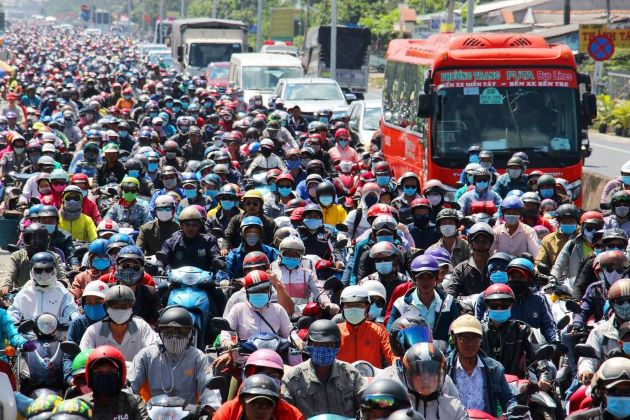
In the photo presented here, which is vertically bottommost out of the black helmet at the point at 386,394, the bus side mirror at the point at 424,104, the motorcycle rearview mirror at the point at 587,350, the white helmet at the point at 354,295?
the motorcycle rearview mirror at the point at 587,350

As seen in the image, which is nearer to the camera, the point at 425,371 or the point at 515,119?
the point at 425,371

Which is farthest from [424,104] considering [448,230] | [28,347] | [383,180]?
[28,347]

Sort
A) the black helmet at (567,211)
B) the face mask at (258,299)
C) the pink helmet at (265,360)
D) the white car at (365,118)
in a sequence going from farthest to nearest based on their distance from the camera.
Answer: the white car at (365,118) < the black helmet at (567,211) < the face mask at (258,299) < the pink helmet at (265,360)

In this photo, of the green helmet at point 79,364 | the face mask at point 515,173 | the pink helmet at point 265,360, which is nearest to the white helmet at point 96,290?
the green helmet at point 79,364

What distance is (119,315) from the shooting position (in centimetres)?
1015

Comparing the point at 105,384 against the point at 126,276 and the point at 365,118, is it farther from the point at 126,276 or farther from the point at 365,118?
the point at 365,118

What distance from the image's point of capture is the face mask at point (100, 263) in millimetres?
12672

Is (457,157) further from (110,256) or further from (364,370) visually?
(364,370)

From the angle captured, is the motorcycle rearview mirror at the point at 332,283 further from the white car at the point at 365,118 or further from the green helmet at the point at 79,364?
the white car at the point at 365,118

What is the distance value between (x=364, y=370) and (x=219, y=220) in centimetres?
692

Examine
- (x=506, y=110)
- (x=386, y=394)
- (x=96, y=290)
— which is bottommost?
(x=96, y=290)

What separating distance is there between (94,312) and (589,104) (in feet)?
35.7

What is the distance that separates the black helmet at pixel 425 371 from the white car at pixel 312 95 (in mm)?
27794

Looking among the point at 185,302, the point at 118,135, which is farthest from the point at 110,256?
the point at 118,135
